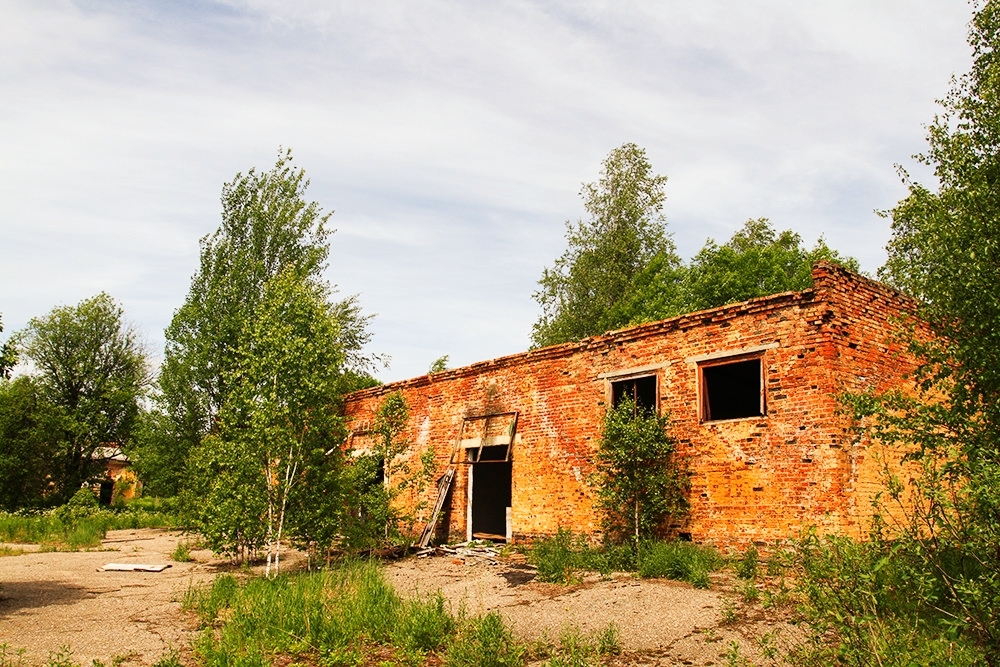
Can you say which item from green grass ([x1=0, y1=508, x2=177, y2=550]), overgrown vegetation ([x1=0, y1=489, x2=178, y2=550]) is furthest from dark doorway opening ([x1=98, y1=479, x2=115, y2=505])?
green grass ([x1=0, y1=508, x2=177, y2=550])

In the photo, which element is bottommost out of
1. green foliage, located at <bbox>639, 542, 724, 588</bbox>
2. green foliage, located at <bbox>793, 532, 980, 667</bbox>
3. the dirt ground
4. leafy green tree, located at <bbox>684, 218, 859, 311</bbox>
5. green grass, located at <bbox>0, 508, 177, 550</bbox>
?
green grass, located at <bbox>0, 508, 177, 550</bbox>

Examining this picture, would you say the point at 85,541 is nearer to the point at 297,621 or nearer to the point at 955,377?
the point at 297,621

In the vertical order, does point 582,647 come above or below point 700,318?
below

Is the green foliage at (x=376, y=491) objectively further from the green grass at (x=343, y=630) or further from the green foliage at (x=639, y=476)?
the green foliage at (x=639, y=476)

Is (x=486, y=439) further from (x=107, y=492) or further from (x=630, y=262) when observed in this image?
(x=107, y=492)

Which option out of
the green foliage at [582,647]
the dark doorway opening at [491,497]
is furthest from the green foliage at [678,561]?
the dark doorway opening at [491,497]

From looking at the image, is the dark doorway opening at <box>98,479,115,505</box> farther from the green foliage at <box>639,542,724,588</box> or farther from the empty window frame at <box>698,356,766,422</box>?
the green foliage at <box>639,542,724,588</box>

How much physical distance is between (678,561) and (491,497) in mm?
9074

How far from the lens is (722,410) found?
1588 cm

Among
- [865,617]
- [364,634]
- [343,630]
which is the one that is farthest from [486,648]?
[865,617]

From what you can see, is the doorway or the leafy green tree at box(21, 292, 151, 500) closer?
the doorway

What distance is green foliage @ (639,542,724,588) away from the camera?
423 inches

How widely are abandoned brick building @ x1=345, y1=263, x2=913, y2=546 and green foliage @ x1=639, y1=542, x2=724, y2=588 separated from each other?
0.49 m

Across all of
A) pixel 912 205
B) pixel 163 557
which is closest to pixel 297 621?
pixel 163 557
